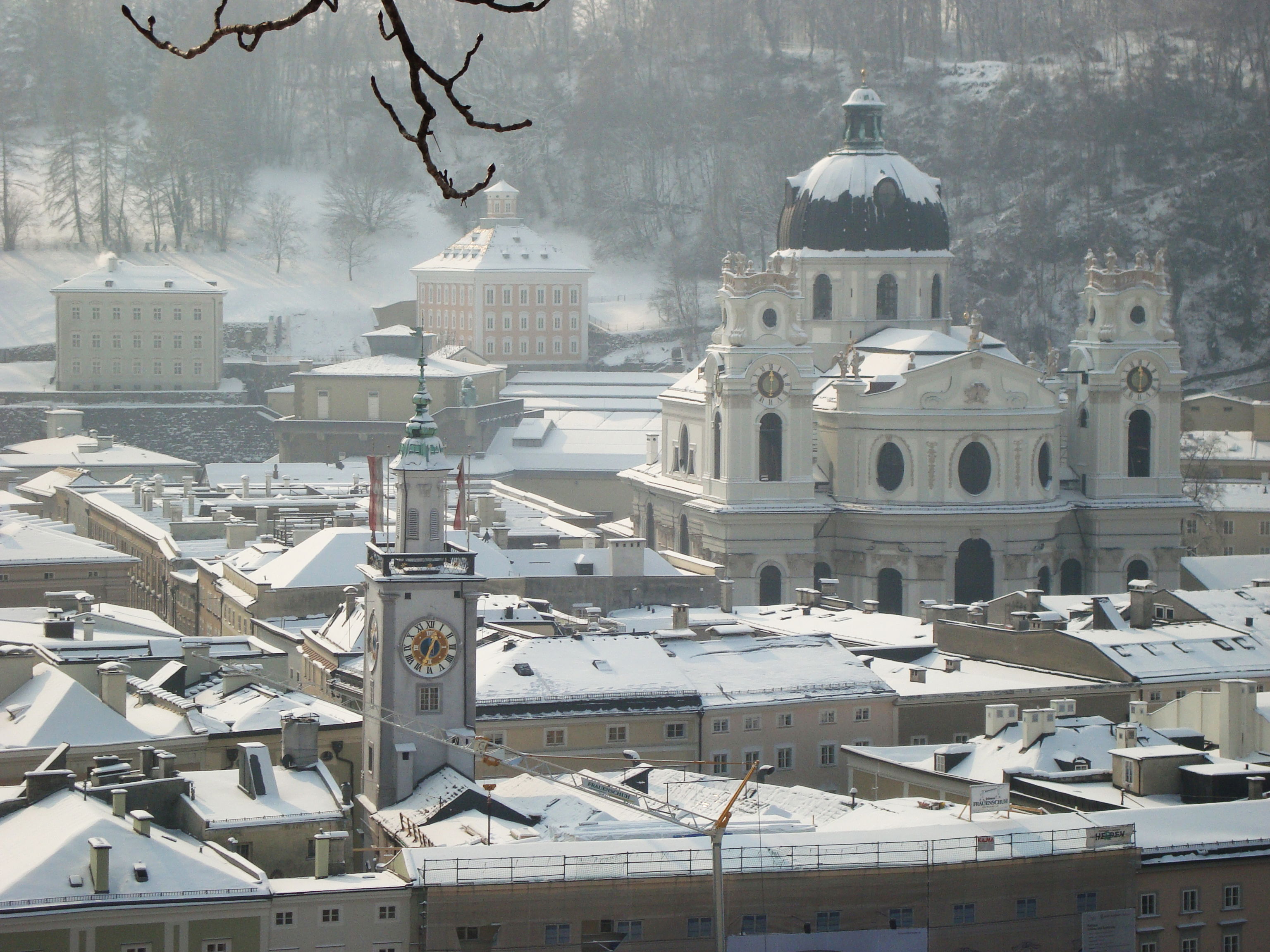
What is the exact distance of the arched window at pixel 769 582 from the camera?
7281 centimetres

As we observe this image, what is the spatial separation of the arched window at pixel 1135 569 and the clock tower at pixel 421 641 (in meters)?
34.3

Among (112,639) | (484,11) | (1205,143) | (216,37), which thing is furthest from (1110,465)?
(484,11)

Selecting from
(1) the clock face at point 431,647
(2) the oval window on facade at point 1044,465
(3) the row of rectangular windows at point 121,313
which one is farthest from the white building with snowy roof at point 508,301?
(1) the clock face at point 431,647

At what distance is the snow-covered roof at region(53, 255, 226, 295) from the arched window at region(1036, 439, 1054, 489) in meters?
48.7

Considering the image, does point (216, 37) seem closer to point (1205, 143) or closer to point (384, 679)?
point (384, 679)

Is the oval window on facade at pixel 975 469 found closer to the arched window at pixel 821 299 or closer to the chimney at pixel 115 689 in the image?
the arched window at pixel 821 299

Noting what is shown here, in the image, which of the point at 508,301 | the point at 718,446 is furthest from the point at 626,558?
the point at 508,301

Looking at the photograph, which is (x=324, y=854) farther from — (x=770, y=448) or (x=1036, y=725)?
(x=770, y=448)

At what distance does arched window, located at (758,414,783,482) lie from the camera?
73.5m

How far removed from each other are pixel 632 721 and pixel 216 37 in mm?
37795

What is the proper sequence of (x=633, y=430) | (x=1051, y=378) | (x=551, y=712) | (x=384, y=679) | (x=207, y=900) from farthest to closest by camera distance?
(x=633, y=430) → (x=1051, y=378) → (x=551, y=712) → (x=384, y=679) → (x=207, y=900)

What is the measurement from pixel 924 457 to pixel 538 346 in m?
52.5

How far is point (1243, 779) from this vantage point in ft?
131

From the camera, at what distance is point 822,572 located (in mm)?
73938
